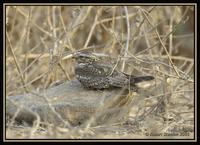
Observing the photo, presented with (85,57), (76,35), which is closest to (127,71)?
(85,57)

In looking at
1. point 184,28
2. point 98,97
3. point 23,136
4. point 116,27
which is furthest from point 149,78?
→ point 184,28

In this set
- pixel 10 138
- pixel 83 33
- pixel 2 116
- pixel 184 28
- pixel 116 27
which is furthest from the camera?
pixel 184 28

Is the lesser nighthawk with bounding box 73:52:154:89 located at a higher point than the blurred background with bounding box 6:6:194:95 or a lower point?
lower

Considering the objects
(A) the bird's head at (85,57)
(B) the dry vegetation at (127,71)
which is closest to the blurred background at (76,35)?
(B) the dry vegetation at (127,71)

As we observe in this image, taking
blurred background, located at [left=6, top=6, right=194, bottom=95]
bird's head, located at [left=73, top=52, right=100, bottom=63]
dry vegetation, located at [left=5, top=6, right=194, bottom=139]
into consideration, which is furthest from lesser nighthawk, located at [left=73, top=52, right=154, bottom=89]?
blurred background, located at [left=6, top=6, right=194, bottom=95]

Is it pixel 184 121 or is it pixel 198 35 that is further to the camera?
pixel 198 35

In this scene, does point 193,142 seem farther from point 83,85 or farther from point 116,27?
point 116,27

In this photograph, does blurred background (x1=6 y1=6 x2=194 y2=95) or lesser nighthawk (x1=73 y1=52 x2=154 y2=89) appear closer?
lesser nighthawk (x1=73 y1=52 x2=154 y2=89)

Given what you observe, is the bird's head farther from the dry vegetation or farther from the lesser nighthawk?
the dry vegetation
